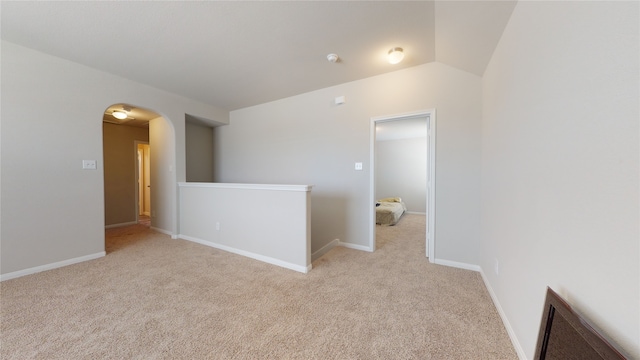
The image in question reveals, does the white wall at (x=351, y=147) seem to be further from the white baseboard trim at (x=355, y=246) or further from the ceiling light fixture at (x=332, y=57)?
the ceiling light fixture at (x=332, y=57)

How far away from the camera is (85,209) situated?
276 centimetres

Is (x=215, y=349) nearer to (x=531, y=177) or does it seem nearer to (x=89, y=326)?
(x=89, y=326)

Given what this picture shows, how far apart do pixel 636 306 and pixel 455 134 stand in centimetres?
222

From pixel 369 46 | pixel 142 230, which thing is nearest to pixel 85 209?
pixel 142 230

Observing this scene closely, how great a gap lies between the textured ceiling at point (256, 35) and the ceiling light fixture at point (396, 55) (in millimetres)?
61

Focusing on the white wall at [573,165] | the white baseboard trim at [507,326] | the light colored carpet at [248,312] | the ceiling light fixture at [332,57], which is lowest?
the light colored carpet at [248,312]

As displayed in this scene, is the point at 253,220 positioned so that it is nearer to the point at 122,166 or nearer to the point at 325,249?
the point at 325,249

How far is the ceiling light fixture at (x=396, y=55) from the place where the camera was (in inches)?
91.9

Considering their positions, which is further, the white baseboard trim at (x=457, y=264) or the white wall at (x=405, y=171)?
the white wall at (x=405, y=171)

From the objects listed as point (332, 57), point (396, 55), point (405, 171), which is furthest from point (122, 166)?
point (405, 171)

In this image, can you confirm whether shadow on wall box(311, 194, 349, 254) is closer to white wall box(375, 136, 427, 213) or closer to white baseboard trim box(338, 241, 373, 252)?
white baseboard trim box(338, 241, 373, 252)

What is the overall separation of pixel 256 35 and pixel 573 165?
2472 mm

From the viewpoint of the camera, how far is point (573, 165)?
886 mm

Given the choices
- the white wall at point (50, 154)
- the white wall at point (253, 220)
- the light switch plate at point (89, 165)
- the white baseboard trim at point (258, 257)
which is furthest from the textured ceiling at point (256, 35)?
the white baseboard trim at point (258, 257)
